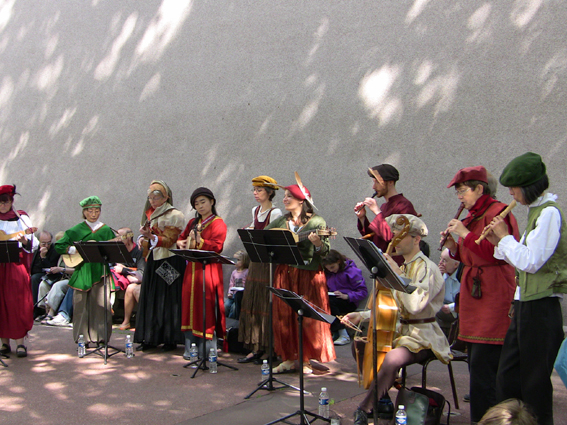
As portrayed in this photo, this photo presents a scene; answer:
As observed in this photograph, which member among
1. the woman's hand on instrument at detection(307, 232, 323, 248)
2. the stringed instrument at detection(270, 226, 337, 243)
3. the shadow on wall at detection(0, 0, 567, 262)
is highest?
the shadow on wall at detection(0, 0, 567, 262)

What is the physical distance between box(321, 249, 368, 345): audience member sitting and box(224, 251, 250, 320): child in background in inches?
47.4

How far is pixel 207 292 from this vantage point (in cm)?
645

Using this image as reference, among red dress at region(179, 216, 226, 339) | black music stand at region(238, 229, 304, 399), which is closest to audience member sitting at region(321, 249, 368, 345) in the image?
red dress at region(179, 216, 226, 339)

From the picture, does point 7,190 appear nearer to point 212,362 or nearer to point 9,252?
point 9,252

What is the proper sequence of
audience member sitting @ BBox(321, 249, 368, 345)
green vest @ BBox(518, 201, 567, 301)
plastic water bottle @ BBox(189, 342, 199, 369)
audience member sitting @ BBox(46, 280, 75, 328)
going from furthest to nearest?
1. audience member sitting @ BBox(46, 280, 75, 328)
2. audience member sitting @ BBox(321, 249, 368, 345)
3. plastic water bottle @ BBox(189, 342, 199, 369)
4. green vest @ BBox(518, 201, 567, 301)

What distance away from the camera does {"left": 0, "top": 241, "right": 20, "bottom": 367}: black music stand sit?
6.53 m

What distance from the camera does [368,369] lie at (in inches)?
165

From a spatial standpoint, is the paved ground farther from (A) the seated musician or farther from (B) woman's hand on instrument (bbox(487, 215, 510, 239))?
(B) woman's hand on instrument (bbox(487, 215, 510, 239))

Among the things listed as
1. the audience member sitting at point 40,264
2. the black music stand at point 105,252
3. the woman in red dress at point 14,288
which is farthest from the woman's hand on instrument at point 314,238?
the audience member sitting at point 40,264

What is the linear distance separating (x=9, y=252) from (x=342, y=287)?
4019mm

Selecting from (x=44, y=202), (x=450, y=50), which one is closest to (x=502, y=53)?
(x=450, y=50)

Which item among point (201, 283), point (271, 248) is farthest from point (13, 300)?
point (271, 248)

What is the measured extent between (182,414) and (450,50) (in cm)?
541

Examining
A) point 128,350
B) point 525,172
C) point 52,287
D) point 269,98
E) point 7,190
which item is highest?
point 269,98
